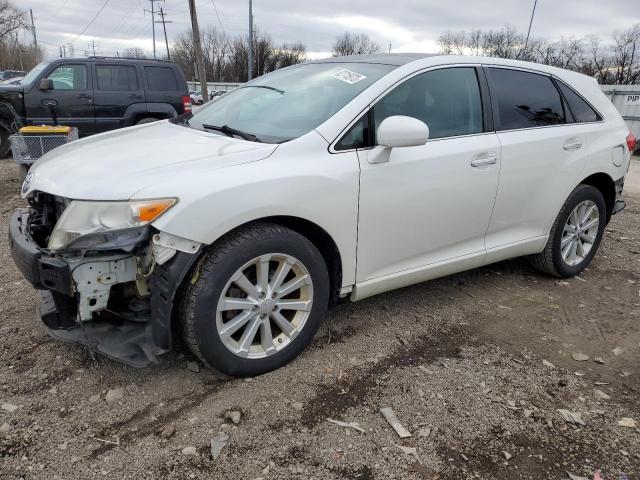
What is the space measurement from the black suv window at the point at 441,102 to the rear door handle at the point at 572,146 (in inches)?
35.8

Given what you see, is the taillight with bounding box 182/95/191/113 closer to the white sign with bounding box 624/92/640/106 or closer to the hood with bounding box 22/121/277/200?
the hood with bounding box 22/121/277/200

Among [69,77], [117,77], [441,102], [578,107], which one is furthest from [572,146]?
[69,77]

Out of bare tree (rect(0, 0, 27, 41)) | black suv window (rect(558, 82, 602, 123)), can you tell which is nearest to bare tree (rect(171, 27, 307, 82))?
bare tree (rect(0, 0, 27, 41))

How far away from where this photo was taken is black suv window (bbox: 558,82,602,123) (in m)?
4.09

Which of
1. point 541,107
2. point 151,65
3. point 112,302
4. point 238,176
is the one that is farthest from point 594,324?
point 151,65

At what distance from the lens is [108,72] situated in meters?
9.59

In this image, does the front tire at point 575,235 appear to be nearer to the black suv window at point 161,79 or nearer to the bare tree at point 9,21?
the black suv window at point 161,79

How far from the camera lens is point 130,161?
103 inches

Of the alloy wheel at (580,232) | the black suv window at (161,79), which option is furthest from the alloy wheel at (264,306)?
the black suv window at (161,79)

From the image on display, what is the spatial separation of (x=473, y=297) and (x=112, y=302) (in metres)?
2.67

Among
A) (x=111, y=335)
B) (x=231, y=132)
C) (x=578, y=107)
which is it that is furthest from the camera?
(x=578, y=107)

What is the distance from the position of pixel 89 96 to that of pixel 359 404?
29.2 ft

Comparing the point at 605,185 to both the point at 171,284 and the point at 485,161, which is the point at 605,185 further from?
the point at 171,284

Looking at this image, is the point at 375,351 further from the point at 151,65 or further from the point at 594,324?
the point at 151,65
